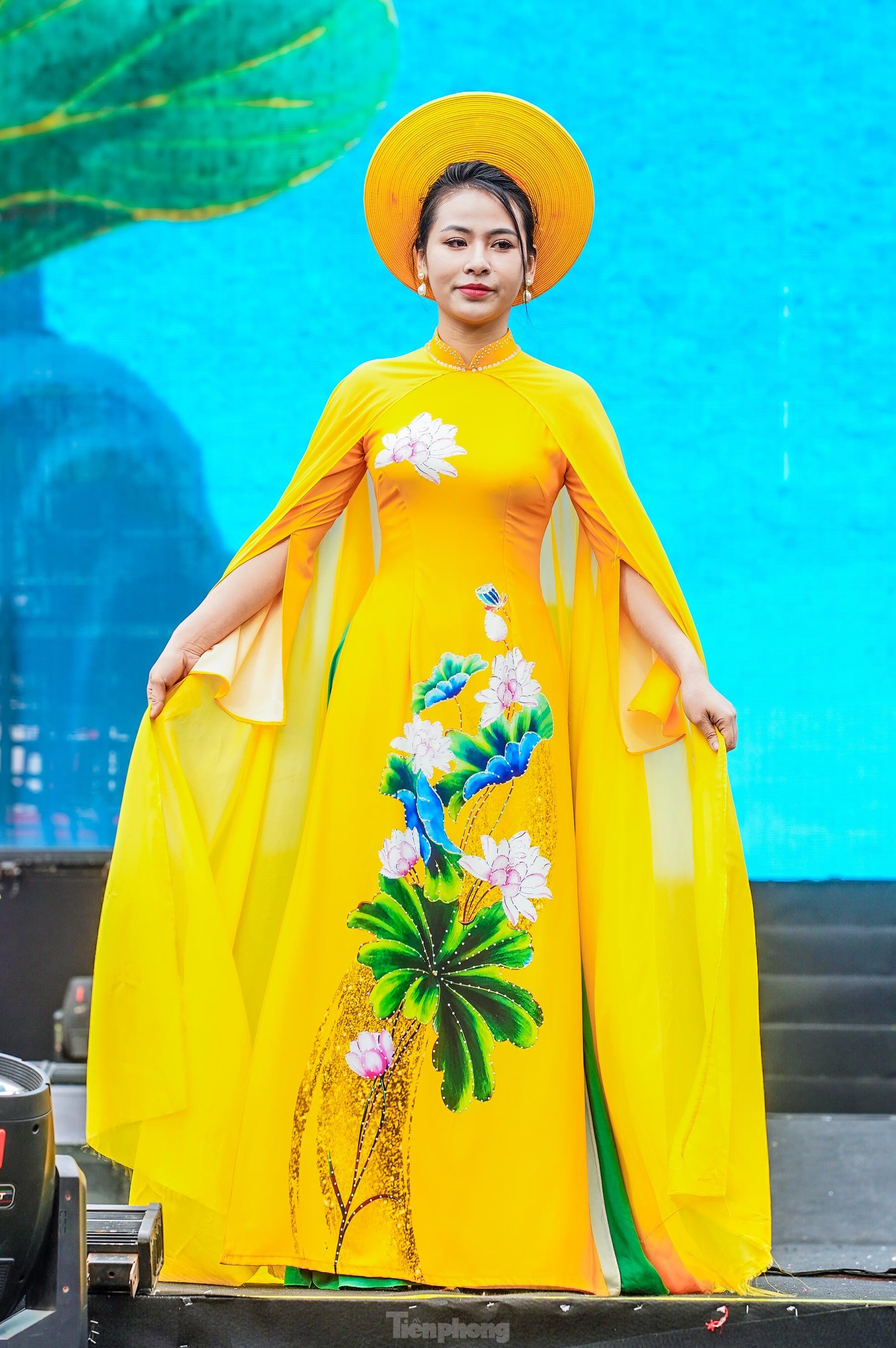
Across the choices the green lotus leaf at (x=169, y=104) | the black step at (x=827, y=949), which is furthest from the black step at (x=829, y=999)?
the green lotus leaf at (x=169, y=104)

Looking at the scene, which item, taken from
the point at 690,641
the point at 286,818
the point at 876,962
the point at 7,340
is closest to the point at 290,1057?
the point at 286,818

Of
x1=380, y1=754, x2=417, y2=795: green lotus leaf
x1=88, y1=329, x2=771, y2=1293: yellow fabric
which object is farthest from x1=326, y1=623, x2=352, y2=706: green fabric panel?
x1=380, y1=754, x2=417, y2=795: green lotus leaf

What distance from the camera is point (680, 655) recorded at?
2.07 m

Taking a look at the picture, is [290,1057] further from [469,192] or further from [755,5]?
[755,5]

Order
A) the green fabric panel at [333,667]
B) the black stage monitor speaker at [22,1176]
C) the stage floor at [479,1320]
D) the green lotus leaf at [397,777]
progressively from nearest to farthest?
the black stage monitor speaker at [22,1176]
the stage floor at [479,1320]
the green lotus leaf at [397,777]
the green fabric panel at [333,667]

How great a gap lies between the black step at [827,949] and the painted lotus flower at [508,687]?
4.76ft

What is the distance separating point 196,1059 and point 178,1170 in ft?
0.54

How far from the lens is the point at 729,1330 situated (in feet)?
6.17

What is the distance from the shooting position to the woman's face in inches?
80.7

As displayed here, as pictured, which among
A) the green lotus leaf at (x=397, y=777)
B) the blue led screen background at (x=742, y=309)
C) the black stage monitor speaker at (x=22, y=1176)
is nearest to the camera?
the black stage monitor speaker at (x=22, y=1176)

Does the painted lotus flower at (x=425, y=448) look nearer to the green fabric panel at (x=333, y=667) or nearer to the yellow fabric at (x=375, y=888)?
the yellow fabric at (x=375, y=888)

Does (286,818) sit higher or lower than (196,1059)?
higher

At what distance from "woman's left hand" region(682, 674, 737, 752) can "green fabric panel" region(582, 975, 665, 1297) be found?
0.45 meters

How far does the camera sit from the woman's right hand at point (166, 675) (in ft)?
6.78
